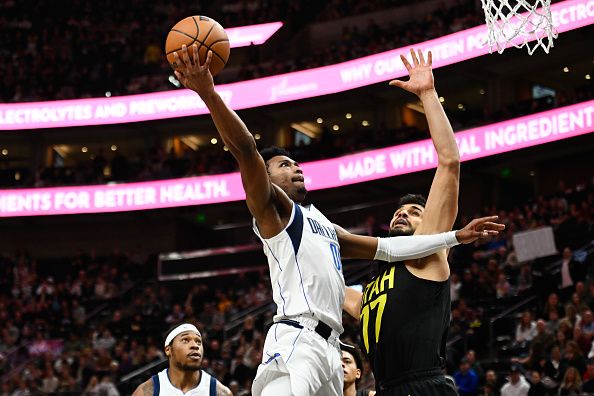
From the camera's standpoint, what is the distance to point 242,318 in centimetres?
1991

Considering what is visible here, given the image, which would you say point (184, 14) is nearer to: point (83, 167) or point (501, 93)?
point (83, 167)

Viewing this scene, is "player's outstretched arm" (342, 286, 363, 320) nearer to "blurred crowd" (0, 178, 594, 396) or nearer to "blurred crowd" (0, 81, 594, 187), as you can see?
"blurred crowd" (0, 178, 594, 396)

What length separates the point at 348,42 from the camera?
28.6m

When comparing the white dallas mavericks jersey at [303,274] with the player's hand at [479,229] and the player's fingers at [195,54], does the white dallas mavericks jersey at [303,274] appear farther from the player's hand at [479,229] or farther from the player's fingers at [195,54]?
the player's fingers at [195,54]

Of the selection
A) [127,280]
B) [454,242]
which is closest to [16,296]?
[127,280]

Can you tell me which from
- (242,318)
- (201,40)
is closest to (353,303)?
(201,40)

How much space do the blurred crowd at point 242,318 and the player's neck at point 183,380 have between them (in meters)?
5.21

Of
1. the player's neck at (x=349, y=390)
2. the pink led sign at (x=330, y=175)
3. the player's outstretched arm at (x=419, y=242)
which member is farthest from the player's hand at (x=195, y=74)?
the pink led sign at (x=330, y=175)

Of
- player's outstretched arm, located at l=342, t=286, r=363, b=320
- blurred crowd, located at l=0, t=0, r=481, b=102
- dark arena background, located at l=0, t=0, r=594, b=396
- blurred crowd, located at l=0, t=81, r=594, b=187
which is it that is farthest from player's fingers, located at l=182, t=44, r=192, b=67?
blurred crowd, located at l=0, t=0, r=481, b=102

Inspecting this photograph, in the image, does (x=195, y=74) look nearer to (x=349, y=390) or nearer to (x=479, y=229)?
(x=479, y=229)

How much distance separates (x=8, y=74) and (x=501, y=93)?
16.3 m

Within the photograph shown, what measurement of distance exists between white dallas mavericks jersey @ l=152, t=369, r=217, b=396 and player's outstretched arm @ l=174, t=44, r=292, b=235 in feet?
10.9

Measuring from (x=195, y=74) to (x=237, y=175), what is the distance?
23037mm

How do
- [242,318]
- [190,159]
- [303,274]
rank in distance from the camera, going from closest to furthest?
[303,274] < [242,318] < [190,159]
